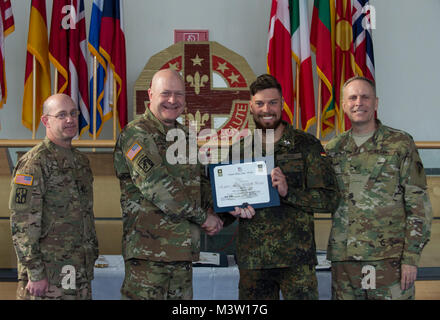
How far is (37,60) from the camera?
433 cm

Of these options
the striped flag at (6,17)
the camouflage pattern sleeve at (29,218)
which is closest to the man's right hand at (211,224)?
the camouflage pattern sleeve at (29,218)

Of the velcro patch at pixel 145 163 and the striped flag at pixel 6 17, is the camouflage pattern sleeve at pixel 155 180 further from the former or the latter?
the striped flag at pixel 6 17

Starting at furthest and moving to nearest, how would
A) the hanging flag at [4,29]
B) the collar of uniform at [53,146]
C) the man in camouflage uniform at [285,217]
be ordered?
1. the hanging flag at [4,29]
2. the collar of uniform at [53,146]
3. the man in camouflage uniform at [285,217]

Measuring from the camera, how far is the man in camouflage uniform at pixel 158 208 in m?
2.03

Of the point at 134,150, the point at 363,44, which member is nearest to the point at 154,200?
the point at 134,150

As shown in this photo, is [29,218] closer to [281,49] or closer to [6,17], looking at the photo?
[6,17]

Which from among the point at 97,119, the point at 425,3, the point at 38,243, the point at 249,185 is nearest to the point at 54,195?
the point at 38,243

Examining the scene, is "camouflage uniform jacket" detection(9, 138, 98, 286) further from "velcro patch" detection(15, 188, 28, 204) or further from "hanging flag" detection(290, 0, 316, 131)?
"hanging flag" detection(290, 0, 316, 131)

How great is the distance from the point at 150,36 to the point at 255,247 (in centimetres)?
329

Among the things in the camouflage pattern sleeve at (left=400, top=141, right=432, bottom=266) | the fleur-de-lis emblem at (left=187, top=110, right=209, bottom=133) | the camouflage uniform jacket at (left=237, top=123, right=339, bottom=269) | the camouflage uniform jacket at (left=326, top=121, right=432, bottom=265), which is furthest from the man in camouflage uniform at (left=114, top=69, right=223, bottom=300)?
the fleur-de-lis emblem at (left=187, top=110, right=209, bottom=133)

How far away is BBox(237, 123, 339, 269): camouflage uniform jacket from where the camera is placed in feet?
7.02

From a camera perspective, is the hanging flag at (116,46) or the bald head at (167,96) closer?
the bald head at (167,96)

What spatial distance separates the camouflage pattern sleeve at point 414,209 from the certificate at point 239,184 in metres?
0.67

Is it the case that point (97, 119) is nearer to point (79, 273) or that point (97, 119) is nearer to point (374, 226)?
point (79, 273)
